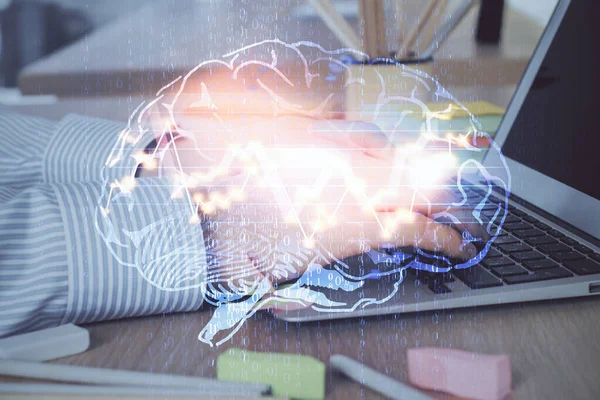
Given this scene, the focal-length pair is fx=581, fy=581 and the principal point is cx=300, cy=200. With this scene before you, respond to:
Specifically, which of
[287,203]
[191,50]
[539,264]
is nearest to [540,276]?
[539,264]

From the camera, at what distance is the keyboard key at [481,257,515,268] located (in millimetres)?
250

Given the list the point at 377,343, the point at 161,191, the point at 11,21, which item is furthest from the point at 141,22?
the point at 377,343

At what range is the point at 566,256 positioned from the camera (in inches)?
10.3

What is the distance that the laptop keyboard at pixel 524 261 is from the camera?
0.79 feet

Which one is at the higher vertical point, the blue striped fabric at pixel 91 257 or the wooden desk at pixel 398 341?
the blue striped fabric at pixel 91 257

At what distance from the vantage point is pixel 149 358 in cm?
20

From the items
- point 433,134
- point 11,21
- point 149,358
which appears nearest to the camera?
→ point 149,358

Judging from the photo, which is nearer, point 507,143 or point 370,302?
point 370,302

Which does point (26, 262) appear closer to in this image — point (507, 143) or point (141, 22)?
point (507, 143)

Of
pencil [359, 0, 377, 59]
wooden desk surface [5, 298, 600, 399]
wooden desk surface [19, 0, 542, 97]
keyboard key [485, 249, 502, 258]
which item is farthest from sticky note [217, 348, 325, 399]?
wooden desk surface [19, 0, 542, 97]

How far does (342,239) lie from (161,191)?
92 mm

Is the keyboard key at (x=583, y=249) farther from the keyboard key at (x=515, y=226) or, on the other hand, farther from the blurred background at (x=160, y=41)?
the blurred background at (x=160, y=41)

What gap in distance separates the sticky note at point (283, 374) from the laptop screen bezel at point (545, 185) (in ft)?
0.57

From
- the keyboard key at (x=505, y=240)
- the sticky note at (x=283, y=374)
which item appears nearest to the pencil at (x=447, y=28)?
the keyboard key at (x=505, y=240)
